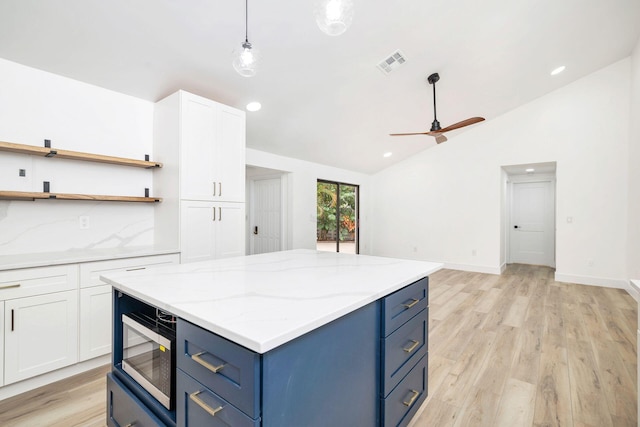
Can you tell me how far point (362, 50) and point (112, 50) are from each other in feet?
7.52

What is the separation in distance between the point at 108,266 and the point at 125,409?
1362 mm

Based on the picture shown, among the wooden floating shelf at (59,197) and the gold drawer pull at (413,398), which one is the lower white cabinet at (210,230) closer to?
the wooden floating shelf at (59,197)

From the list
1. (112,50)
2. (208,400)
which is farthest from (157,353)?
(112,50)

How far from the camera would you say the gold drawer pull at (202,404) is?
33.9 inches

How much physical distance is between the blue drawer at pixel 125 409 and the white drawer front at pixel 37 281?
1.09 meters

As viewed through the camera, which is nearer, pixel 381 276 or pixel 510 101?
pixel 381 276

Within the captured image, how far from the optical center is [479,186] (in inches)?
235

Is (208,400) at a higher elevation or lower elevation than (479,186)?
lower

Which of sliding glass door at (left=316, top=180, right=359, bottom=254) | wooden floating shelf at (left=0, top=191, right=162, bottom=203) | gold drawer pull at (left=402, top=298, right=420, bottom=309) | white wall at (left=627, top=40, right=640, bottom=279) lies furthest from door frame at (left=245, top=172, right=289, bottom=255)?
white wall at (left=627, top=40, right=640, bottom=279)

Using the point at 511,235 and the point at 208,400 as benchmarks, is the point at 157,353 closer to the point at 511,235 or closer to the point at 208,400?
the point at 208,400

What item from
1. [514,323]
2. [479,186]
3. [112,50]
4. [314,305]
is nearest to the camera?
[314,305]

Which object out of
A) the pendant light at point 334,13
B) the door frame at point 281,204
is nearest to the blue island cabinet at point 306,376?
the pendant light at point 334,13

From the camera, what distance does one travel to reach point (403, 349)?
4.93ft

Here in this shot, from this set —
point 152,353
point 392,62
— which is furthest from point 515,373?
point 392,62
